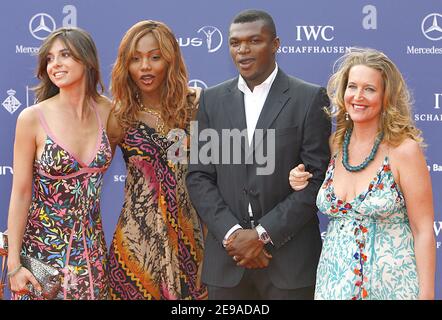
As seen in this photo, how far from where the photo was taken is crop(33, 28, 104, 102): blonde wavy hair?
12.3 feet

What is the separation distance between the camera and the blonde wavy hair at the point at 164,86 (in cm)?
389

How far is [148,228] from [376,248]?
3.76 ft

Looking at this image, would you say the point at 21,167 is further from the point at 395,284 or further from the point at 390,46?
the point at 390,46

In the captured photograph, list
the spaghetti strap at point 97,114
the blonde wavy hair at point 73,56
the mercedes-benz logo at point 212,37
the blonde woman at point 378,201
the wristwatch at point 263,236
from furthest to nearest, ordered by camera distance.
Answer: the mercedes-benz logo at point 212,37 < the spaghetti strap at point 97,114 < the blonde wavy hair at point 73,56 < the wristwatch at point 263,236 < the blonde woman at point 378,201

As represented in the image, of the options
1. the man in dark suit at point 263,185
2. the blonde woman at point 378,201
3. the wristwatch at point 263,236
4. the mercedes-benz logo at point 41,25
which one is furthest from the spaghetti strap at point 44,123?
the mercedes-benz logo at point 41,25

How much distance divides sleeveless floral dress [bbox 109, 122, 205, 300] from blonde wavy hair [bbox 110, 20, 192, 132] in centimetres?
10

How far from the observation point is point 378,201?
329 centimetres

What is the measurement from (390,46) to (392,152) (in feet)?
6.58

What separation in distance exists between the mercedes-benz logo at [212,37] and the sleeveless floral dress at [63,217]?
178cm

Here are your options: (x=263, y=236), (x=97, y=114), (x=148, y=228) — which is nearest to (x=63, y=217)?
(x=148, y=228)

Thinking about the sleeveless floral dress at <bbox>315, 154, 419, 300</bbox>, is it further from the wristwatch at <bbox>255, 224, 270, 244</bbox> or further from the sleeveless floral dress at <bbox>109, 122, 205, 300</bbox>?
the sleeveless floral dress at <bbox>109, 122, 205, 300</bbox>

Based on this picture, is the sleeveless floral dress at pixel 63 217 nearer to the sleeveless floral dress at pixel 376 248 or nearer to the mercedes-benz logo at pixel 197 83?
the sleeveless floral dress at pixel 376 248

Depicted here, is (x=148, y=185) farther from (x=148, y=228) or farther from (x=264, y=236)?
(x=264, y=236)

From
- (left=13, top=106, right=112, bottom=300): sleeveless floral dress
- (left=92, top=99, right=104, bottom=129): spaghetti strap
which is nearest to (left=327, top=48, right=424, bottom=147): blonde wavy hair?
(left=92, top=99, right=104, bottom=129): spaghetti strap
